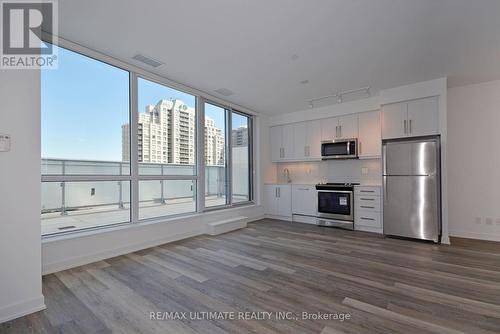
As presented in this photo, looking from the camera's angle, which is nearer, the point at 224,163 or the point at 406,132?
the point at 406,132

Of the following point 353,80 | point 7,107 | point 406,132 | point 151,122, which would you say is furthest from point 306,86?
point 7,107

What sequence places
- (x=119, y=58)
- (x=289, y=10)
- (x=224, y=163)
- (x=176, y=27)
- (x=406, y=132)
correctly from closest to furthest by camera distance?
1. (x=289, y=10)
2. (x=176, y=27)
3. (x=119, y=58)
4. (x=406, y=132)
5. (x=224, y=163)

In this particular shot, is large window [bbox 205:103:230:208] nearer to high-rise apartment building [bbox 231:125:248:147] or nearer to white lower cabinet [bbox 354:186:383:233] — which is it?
high-rise apartment building [bbox 231:125:248:147]

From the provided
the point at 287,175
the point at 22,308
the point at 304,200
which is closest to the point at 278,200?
the point at 304,200

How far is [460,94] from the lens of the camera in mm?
4340

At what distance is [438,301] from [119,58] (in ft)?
15.1

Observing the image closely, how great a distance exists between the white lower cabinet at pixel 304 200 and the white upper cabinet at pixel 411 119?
1.90 metres

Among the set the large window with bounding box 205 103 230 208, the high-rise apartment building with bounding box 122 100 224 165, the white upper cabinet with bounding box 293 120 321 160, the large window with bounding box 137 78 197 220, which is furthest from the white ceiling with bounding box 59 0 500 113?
the white upper cabinet with bounding box 293 120 321 160

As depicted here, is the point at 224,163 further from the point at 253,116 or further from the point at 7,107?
the point at 7,107

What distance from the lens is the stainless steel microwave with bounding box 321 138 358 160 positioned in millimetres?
5012

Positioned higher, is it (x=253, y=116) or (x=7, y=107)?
(x=253, y=116)

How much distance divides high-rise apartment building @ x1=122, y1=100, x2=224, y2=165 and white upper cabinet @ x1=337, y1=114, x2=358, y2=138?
2.84 meters

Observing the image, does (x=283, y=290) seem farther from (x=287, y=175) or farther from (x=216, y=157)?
(x=287, y=175)

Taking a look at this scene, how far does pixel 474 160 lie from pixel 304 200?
3.18 meters
